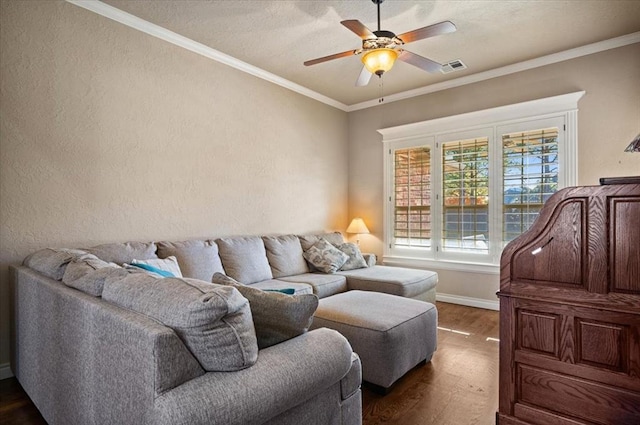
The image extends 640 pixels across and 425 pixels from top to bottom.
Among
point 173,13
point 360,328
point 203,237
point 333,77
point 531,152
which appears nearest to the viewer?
point 360,328

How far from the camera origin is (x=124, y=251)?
112 inches

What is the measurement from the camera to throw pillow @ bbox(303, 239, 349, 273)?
4.18 metres

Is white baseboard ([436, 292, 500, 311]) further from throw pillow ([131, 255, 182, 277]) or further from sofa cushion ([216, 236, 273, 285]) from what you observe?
throw pillow ([131, 255, 182, 277])

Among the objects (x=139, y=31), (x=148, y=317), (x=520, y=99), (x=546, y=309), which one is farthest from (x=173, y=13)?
(x=520, y=99)

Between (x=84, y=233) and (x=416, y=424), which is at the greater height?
(x=84, y=233)

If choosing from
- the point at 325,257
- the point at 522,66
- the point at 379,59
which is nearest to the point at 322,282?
the point at 325,257

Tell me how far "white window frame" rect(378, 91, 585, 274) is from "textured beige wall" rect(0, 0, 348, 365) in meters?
1.63

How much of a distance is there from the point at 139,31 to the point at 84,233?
1.89 m

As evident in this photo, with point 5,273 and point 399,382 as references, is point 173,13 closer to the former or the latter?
point 5,273

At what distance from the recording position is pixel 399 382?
2.51 m

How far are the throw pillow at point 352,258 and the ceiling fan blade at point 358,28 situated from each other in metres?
2.62

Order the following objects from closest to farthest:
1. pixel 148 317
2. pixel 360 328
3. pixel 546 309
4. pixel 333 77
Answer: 1. pixel 148 317
2. pixel 546 309
3. pixel 360 328
4. pixel 333 77

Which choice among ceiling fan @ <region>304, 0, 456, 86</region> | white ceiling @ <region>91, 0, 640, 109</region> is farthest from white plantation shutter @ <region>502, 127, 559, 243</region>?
ceiling fan @ <region>304, 0, 456, 86</region>

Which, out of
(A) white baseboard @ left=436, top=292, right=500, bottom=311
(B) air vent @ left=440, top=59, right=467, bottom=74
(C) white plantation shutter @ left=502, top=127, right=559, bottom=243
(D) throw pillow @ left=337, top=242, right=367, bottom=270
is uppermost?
(B) air vent @ left=440, top=59, right=467, bottom=74
